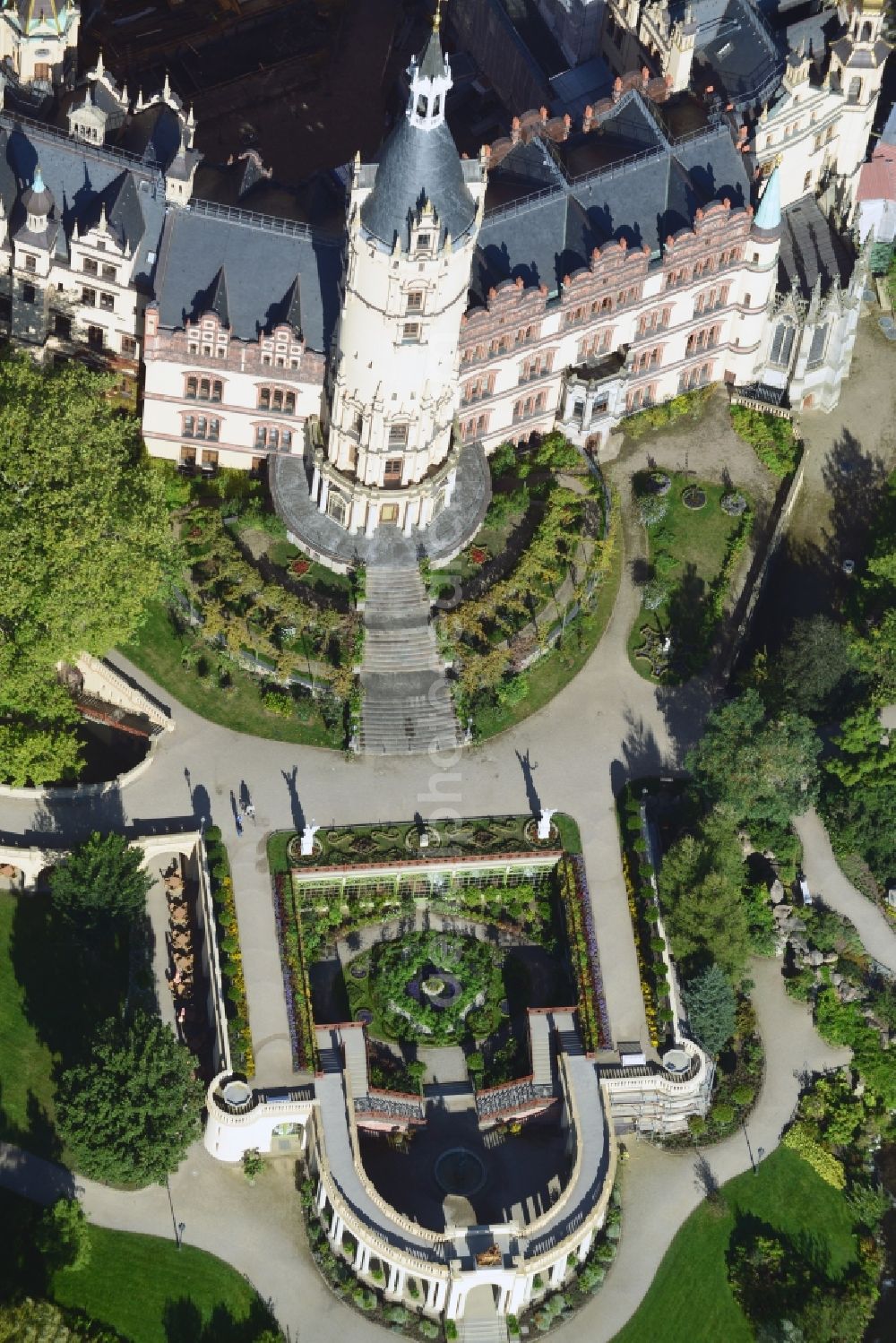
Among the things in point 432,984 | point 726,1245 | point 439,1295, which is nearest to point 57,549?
point 432,984

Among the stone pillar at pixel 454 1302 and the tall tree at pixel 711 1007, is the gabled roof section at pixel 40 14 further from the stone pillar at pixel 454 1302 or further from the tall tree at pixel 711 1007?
the stone pillar at pixel 454 1302

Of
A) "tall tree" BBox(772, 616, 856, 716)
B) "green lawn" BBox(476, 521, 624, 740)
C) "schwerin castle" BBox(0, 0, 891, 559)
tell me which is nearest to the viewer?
"schwerin castle" BBox(0, 0, 891, 559)

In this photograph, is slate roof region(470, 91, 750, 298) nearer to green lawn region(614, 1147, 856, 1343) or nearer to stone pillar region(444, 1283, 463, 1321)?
green lawn region(614, 1147, 856, 1343)

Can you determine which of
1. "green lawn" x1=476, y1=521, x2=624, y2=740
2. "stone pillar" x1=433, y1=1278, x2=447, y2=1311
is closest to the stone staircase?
"green lawn" x1=476, y1=521, x2=624, y2=740

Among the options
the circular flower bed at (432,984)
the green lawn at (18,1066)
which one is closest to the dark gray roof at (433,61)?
the circular flower bed at (432,984)

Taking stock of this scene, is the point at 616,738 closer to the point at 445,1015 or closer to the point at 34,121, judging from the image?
the point at 445,1015

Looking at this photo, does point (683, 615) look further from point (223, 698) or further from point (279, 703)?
point (223, 698)
